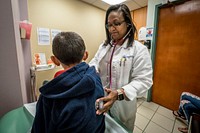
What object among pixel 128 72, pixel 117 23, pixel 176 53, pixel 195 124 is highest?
pixel 117 23

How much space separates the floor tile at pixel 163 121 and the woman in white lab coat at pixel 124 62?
1308mm

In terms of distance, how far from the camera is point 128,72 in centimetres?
84

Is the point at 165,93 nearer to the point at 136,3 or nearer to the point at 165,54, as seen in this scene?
the point at 165,54

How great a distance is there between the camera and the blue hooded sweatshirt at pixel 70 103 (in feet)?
1.59

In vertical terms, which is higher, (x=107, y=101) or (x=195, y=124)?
(x=107, y=101)

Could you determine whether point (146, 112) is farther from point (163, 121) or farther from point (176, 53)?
point (176, 53)

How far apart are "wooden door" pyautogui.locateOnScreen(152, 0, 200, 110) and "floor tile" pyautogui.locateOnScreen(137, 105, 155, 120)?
1.27ft

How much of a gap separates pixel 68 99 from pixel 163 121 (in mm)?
2112

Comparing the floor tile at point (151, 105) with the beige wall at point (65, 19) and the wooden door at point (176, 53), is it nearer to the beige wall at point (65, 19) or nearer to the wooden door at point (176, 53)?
the wooden door at point (176, 53)

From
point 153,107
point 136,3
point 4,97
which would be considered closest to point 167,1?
point 136,3

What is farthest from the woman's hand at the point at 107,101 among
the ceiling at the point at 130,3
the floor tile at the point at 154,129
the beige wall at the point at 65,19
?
the ceiling at the point at 130,3

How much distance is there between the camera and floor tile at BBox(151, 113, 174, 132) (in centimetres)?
182

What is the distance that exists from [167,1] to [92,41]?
1.80m

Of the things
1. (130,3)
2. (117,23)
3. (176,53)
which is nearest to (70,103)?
(117,23)
